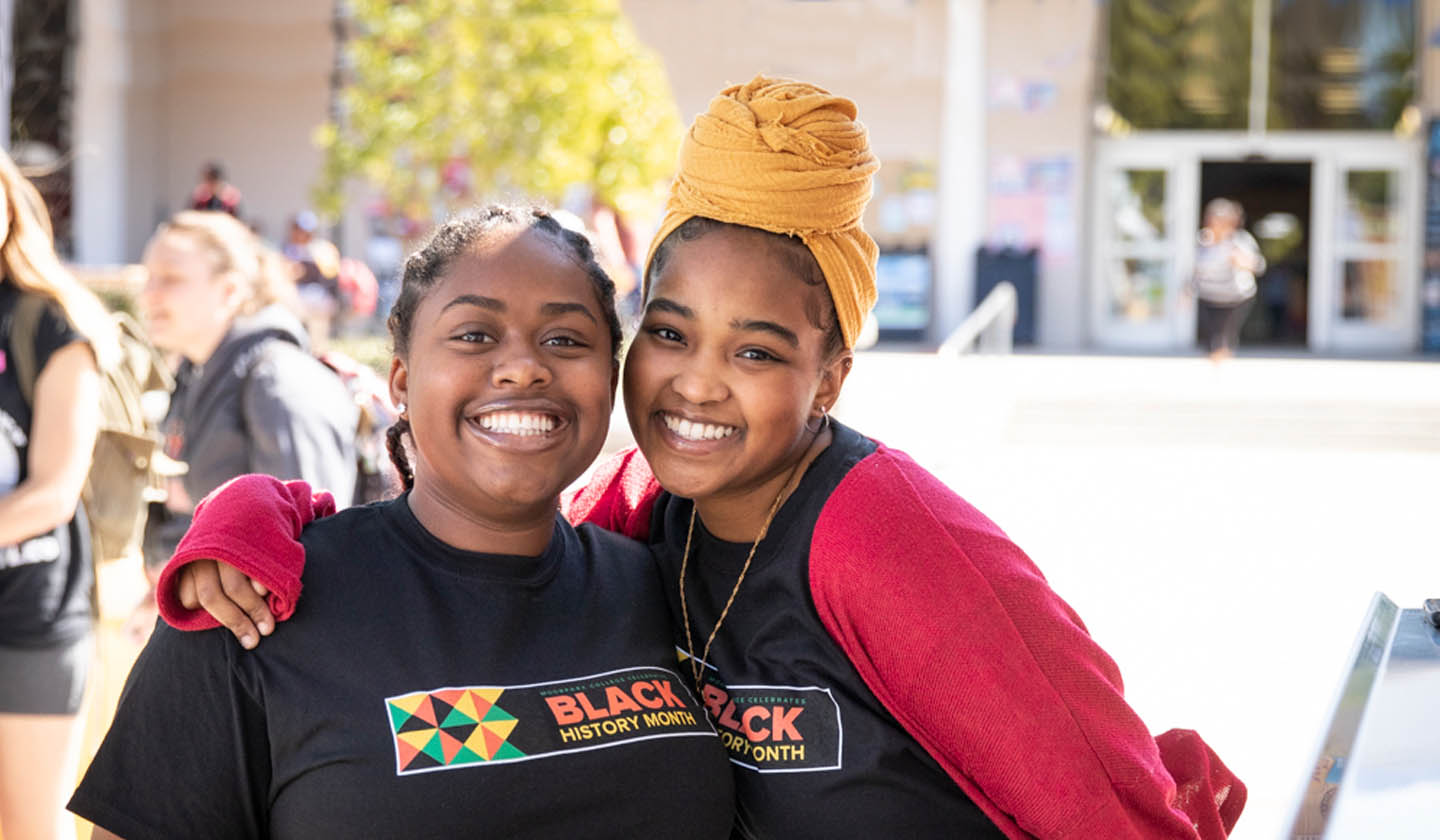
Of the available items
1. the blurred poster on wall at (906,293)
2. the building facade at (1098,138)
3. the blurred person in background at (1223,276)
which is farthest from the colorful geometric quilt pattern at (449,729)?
the blurred poster on wall at (906,293)

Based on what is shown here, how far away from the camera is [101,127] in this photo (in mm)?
21266

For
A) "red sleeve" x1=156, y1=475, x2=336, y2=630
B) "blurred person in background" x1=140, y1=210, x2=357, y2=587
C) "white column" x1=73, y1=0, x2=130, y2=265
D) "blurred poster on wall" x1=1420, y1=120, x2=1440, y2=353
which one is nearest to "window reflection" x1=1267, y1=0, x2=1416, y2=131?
"blurred poster on wall" x1=1420, y1=120, x2=1440, y2=353

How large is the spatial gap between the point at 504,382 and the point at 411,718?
469 mm

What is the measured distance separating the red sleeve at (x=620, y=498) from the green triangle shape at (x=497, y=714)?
70cm

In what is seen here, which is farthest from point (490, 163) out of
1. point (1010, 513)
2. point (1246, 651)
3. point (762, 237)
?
point (762, 237)

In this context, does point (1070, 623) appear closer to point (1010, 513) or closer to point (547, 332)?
point (547, 332)

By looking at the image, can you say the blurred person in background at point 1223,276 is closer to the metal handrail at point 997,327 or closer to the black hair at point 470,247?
the metal handrail at point 997,327

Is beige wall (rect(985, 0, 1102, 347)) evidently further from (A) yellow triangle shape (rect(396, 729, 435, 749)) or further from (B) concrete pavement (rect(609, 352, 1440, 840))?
(A) yellow triangle shape (rect(396, 729, 435, 749))

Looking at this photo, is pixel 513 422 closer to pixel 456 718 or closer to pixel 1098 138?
pixel 456 718

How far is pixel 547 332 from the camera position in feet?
6.68

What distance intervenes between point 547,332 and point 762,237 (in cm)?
40

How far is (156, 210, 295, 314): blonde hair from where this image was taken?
15.0ft

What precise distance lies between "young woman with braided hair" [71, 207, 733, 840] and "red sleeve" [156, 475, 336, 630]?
13mm

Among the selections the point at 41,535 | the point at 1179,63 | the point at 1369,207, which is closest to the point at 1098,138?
the point at 1179,63
